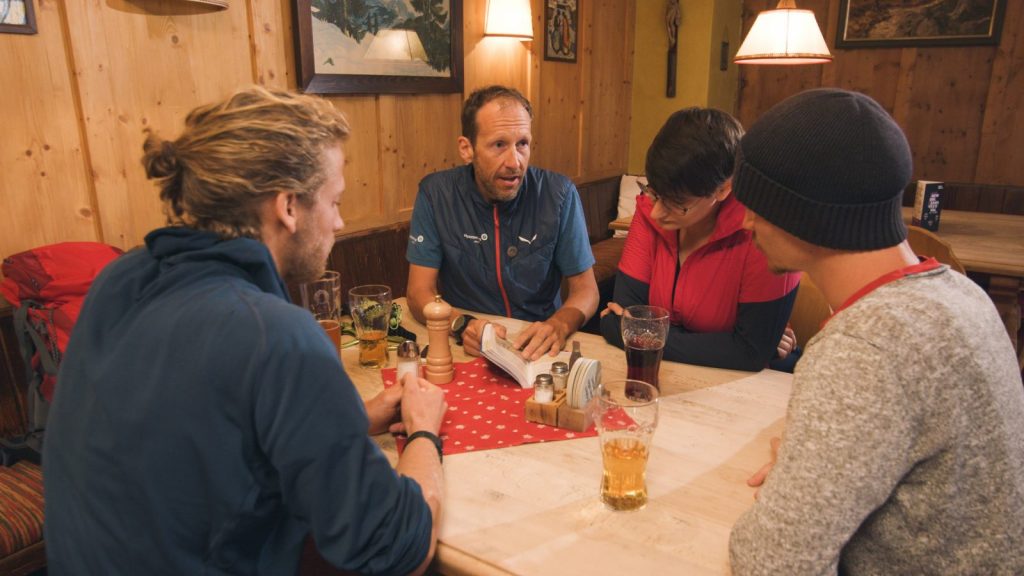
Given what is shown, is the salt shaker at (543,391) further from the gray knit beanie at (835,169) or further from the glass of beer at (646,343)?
the gray knit beanie at (835,169)

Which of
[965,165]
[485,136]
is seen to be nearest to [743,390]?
[485,136]

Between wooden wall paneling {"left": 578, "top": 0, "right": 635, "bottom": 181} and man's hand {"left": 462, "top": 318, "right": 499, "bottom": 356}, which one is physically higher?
wooden wall paneling {"left": 578, "top": 0, "right": 635, "bottom": 181}

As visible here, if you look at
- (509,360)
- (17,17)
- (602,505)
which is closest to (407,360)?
(509,360)

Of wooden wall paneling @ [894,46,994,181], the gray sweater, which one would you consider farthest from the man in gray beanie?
wooden wall paneling @ [894,46,994,181]

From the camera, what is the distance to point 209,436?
0.89 m

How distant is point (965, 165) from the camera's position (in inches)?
202

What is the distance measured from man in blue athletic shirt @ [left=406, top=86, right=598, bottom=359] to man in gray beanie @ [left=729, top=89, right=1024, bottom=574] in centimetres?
137

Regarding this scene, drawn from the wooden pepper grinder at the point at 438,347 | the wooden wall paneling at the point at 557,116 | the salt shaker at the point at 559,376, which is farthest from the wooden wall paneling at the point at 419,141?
the salt shaker at the point at 559,376

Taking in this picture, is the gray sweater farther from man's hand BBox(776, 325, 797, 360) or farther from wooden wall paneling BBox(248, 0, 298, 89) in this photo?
wooden wall paneling BBox(248, 0, 298, 89)

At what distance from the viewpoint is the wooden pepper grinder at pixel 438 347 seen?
1.62 m

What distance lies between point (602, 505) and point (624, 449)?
102mm

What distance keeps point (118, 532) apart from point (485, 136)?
5.51 feet

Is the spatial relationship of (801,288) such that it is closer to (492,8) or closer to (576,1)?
(492,8)

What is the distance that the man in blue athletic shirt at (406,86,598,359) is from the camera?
2311 mm
